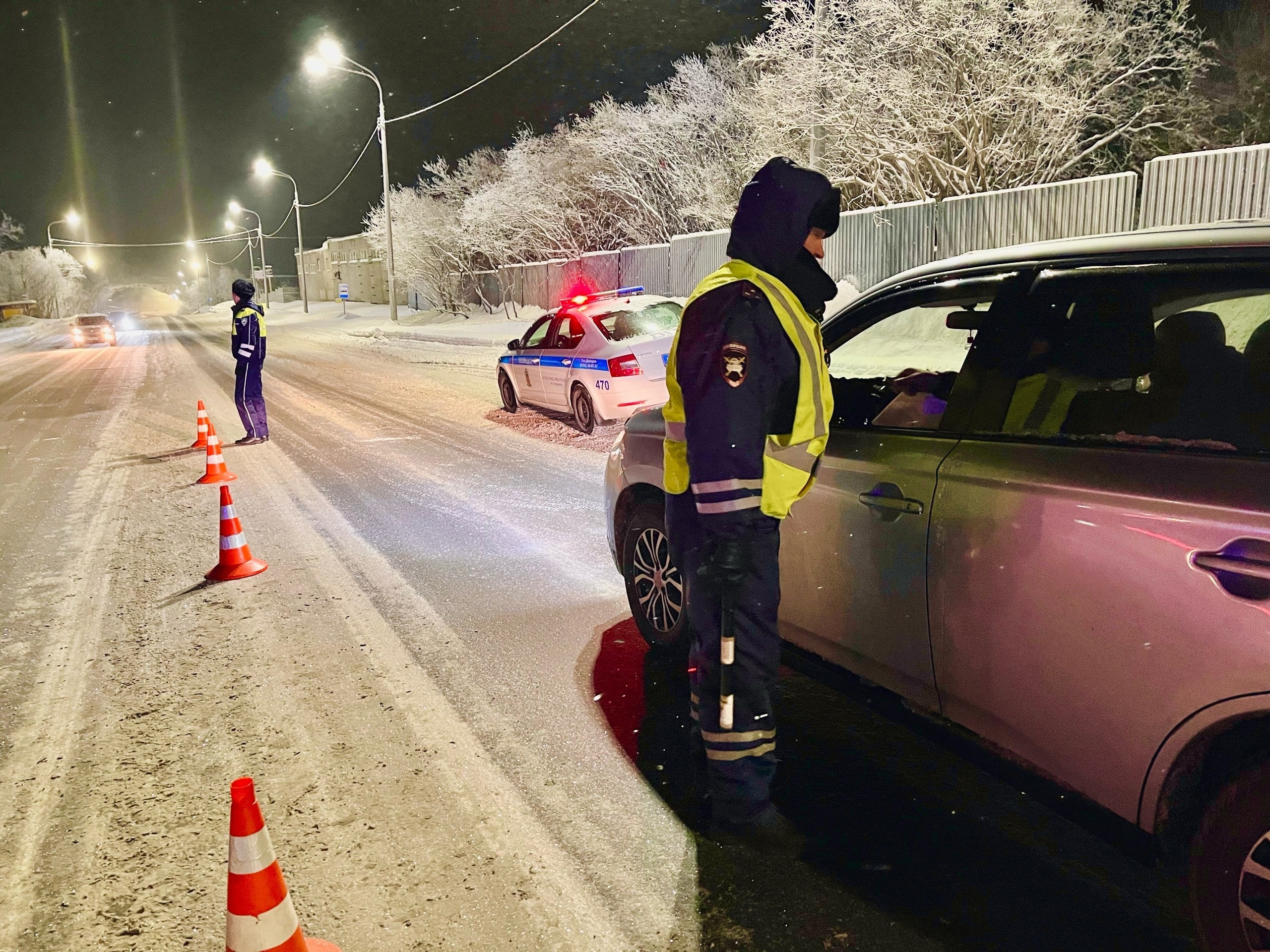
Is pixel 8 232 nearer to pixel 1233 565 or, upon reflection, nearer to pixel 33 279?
pixel 33 279

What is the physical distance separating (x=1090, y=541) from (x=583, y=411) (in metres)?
9.04

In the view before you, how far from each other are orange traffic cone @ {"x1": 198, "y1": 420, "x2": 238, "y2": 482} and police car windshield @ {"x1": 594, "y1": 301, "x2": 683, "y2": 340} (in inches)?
171

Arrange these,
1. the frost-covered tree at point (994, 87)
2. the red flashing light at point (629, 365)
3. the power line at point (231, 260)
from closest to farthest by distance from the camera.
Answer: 1. the red flashing light at point (629, 365)
2. the frost-covered tree at point (994, 87)
3. the power line at point (231, 260)

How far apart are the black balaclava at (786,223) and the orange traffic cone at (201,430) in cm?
829

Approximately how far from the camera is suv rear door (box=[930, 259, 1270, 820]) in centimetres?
204

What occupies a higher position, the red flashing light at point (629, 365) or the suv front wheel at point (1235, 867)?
the red flashing light at point (629, 365)

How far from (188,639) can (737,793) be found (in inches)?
131

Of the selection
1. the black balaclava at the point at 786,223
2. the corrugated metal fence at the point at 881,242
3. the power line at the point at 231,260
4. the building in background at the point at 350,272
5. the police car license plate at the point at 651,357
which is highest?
the power line at the point at 231,260

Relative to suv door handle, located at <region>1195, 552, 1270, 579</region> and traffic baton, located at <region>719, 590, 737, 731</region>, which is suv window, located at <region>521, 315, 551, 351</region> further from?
suv door handle, located at <region>1195, 552, 1270, 579</region>

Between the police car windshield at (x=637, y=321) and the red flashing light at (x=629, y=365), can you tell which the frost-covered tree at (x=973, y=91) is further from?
the red flashing light at (x=629, y=365)

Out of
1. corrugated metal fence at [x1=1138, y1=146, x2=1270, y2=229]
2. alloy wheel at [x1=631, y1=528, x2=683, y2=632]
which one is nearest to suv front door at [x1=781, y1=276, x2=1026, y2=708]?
alloy wheel at [x1=631, y1=528, x2=683, y2=632]

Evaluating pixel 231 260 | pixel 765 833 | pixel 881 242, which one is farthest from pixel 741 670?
pixel 231 260

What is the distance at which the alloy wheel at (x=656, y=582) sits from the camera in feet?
13.8

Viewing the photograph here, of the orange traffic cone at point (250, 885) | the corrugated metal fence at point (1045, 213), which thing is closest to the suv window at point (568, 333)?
the corrugated metal fence at point (1045, 213)
